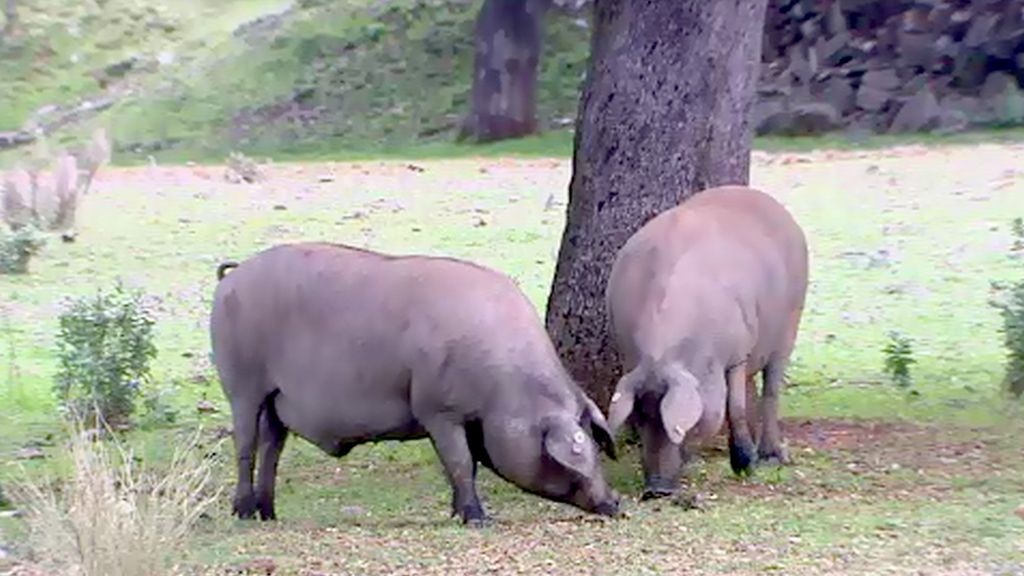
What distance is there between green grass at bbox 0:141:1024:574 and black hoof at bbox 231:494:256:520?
8cm

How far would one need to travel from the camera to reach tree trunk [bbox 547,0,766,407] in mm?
9516

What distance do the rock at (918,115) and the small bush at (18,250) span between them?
12922 mm

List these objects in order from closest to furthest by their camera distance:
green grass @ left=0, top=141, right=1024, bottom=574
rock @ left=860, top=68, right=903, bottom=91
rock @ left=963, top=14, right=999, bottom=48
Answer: green grass @ left=0, top=141, right=1024, bottom=574
rock @ left=860, top=68, right=903, bottom=91
rock @ left=963, top=14, right=999, bottom=48

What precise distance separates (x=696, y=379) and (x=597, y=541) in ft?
3.79

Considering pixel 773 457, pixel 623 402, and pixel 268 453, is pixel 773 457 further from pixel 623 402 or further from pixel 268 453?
pixel 268 453

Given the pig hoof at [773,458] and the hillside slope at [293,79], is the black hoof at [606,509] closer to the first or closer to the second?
the pig hoof at [773,458]

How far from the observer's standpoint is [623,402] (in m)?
8.09

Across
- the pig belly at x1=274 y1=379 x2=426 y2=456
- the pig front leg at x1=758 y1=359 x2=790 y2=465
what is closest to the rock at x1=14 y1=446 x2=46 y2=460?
the pig belly at x1=274 y1=379 x2=426 y2=456

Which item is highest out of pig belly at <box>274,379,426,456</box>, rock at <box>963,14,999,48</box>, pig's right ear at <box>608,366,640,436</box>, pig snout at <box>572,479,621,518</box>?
rock at <box>963,14,999,48</box>

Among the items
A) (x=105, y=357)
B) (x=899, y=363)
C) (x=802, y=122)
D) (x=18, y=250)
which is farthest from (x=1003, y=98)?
(x=105, y=357)

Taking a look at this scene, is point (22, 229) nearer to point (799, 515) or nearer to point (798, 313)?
point (798, 313)

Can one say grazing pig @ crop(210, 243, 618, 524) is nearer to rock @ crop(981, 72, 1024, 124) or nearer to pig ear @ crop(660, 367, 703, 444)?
pig ear @ crop(660, 367, 703, 444)

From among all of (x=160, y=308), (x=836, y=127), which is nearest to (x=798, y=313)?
(x=160, y=308)

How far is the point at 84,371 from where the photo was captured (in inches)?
429
